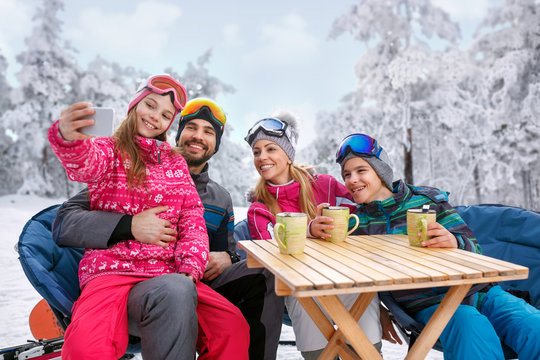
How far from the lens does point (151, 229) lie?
172cm

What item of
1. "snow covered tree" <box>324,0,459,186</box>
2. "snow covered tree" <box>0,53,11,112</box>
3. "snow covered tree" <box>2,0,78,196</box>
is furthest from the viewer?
"snow covered tree" <box>0,53,11,112</box>

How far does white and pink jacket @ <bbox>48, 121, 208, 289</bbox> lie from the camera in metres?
1.67

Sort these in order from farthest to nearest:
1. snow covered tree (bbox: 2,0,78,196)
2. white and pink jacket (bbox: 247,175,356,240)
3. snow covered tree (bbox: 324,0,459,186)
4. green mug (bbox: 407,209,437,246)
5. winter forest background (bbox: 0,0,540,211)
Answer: snow covered tree (bbox: 2,0,78,196) → snow covered tree (bbox: 324,0,459,186) → winter forest background (bbox: 0,0,540,211) → white and pink jacket (bbox: 247,175,356,240) → green mug (bbox: 407,209,437,246)

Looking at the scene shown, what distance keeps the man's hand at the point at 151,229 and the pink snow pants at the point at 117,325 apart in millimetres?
170

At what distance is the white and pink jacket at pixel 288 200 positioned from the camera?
7.23ft

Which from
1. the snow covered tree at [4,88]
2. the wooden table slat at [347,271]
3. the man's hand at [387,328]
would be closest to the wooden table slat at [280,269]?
the wooden table slat at [347,271]

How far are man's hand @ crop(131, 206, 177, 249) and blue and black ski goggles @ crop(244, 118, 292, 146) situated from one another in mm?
905

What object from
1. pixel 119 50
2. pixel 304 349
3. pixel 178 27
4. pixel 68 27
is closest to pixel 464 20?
pixel 178 27

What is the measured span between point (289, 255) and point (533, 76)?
35.1 feet

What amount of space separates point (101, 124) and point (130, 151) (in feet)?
1.52

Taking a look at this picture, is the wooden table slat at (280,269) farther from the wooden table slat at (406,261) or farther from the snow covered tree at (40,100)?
the snow covered tree at (40,100)

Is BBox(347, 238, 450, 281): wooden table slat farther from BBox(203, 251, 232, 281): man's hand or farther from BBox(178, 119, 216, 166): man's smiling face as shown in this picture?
BBox(178, 119, 216, 166): man's smiling face

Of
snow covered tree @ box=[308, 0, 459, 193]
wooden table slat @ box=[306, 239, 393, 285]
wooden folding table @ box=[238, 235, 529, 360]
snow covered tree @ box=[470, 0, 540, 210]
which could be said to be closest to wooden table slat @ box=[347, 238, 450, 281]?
wooden folding table @ box=[238, 235, 529, 360]

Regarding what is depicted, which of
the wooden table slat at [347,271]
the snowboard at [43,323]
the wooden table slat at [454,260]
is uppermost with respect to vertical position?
the wooden table slat at [347,271]
